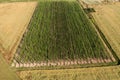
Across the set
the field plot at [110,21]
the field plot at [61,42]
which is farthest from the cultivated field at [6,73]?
the field plot at [110,21]

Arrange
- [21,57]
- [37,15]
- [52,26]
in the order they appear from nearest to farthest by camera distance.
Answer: [21,57], [52,26], [37,15]

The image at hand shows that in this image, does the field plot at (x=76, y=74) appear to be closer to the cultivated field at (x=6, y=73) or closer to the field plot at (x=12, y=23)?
the cultivated field at (x=6, y=73)

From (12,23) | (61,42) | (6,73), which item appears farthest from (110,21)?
(6,73)

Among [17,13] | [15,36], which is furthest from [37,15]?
[15,36]

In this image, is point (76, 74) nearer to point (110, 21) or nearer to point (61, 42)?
point (61, 42)

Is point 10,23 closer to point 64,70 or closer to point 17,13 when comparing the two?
point 17,13

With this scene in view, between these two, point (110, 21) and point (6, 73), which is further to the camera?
point (110, 21)
